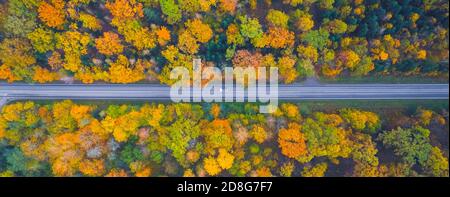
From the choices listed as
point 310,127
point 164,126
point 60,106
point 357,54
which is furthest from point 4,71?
point 357,54

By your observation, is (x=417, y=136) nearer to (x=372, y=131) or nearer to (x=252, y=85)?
(x=372, y=131)

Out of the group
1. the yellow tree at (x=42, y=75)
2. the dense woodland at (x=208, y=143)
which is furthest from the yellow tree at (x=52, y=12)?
the dense woodland at (x=208, y=143)

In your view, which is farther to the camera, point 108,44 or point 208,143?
point 108,44

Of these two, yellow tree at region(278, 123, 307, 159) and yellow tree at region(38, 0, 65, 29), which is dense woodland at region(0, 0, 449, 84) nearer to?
yellow tree at region(38, 0, 65, 29)

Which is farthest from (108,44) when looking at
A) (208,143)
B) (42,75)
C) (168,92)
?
(208,143)

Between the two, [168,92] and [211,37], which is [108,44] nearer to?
[168,92]

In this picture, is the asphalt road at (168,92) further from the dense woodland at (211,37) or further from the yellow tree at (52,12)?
the yellow tree at (52,12)
